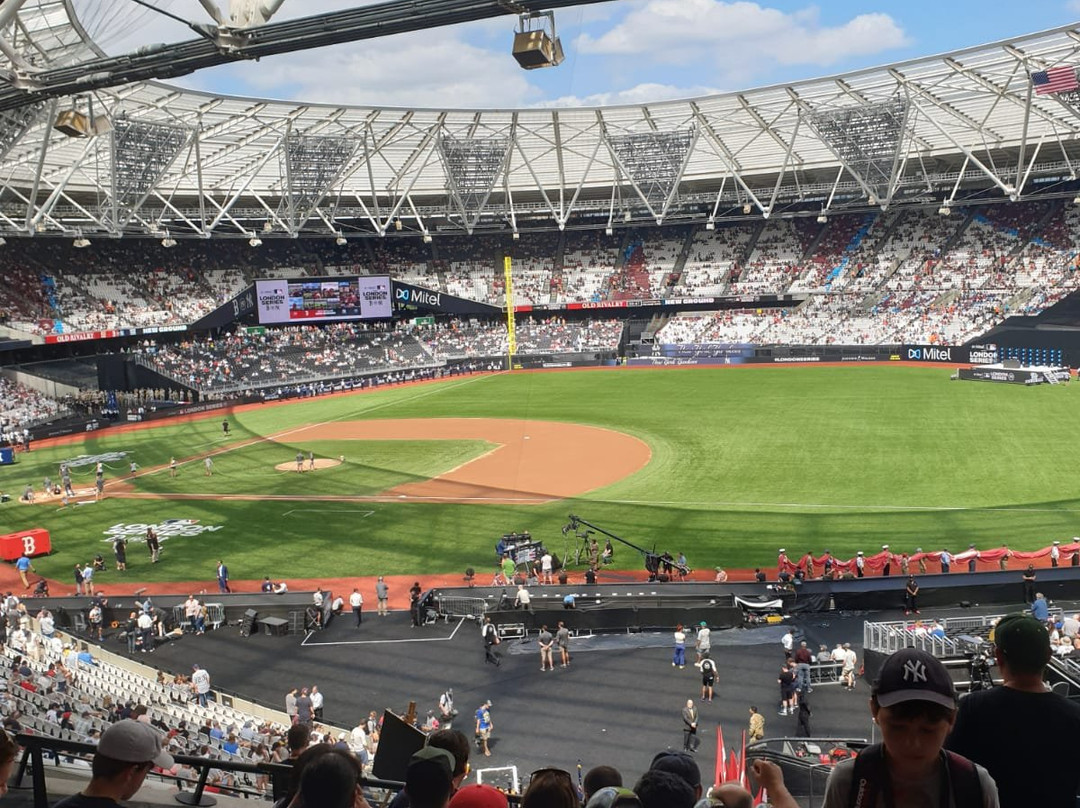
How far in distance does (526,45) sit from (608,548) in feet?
56.2

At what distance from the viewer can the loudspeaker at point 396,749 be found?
605 cm

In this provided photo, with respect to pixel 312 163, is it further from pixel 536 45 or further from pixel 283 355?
pixel 536 45

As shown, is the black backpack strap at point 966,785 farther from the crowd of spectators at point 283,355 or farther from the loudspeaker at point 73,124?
the crowd of spectators at point 283,355

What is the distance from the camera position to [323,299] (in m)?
78.0

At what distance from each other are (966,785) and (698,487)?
102ft

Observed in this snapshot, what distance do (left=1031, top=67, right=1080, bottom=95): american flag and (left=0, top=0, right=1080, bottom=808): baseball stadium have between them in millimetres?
140

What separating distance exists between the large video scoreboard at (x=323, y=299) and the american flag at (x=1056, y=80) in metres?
50.7

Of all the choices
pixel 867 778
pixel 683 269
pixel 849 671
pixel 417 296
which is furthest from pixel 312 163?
pixel 867 778

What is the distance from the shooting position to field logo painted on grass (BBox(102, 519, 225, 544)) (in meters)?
31.9

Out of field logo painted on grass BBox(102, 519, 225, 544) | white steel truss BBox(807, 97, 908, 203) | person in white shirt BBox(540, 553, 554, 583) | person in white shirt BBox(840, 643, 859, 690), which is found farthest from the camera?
white steel truss BBox(807, 97, 908, 203)

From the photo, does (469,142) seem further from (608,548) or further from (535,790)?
(535,790)

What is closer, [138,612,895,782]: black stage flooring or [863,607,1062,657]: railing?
[138,612,895,782]: black stage flooring

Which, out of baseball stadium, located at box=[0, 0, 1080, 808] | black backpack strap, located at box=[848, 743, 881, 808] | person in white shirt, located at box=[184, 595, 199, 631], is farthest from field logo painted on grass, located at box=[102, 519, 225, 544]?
black backpack strap, located at box=[848, 743, 881, 808]

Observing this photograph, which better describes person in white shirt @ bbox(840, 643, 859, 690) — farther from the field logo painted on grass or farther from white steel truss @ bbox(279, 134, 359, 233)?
white steel truss @ bbox(279, 134, 359, 233)
